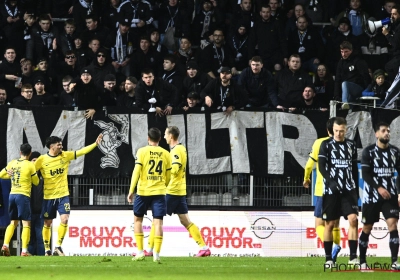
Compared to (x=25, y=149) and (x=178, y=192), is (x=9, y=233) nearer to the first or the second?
(x=25, y=149)

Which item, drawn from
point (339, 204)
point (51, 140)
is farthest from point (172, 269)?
point (51, 140)

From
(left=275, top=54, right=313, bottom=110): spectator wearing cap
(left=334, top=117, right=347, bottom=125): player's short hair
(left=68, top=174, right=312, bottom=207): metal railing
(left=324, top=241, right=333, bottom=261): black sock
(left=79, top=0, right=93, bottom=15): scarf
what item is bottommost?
(left=324, top=241, right=333, bottom=261): black sock

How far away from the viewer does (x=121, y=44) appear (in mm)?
22172

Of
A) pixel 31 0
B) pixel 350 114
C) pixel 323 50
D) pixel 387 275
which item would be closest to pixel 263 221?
pixel 350 114

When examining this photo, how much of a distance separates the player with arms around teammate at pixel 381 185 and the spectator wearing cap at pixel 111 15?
35.0 ft

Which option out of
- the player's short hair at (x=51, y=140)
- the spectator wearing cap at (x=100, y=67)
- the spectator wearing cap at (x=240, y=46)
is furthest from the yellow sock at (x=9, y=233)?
the spectator wearing cap at (x=240, y=46)

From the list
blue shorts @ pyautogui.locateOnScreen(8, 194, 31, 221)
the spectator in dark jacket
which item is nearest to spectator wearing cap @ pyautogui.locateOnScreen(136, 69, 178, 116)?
blue shorts @ pyautogui.locateOnScreen(8, 194, 31, 221)

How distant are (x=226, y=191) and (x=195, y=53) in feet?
13.7

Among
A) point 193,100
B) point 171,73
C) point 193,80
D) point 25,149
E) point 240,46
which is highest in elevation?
point 240,46

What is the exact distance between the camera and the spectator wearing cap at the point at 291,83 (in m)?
19.9

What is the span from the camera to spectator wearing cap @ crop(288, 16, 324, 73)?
71.9 ft

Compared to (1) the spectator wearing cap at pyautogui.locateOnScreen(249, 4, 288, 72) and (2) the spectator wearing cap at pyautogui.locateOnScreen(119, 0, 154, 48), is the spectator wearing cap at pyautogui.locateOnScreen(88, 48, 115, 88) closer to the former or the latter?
(2) the spectator wearing cap at pyautogui.locateOnScreen(119, 0, 154, 48)

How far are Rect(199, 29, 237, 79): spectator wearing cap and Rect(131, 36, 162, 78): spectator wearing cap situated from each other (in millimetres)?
1058

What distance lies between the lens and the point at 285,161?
62.3 ft
